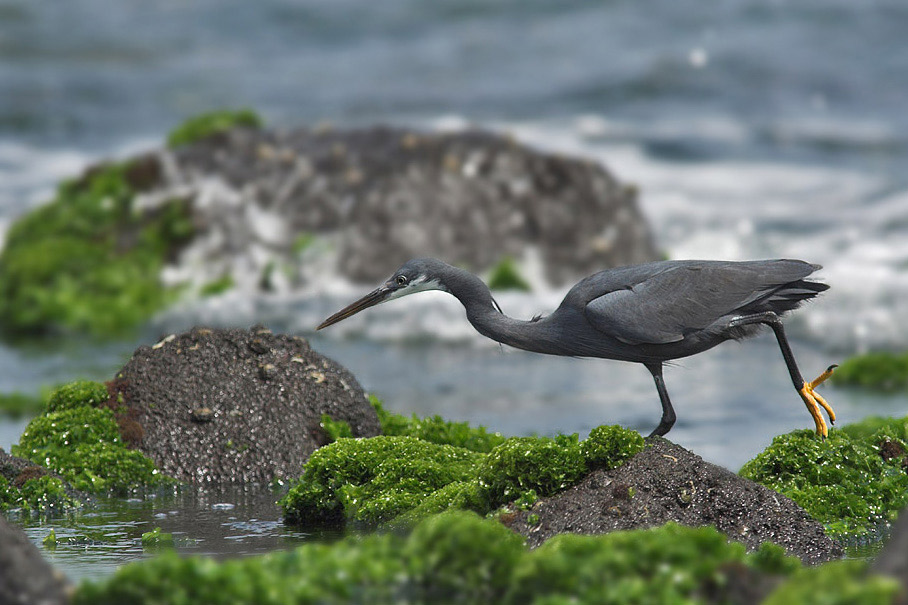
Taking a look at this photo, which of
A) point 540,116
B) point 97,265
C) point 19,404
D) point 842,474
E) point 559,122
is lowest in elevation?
point 842,474

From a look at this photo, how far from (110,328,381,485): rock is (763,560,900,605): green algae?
19.6 feet

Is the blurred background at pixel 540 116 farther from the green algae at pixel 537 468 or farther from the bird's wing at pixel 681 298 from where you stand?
the green algae at pixel 537 468

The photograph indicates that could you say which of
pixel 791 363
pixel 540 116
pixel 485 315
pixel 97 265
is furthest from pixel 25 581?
pixel 540 116

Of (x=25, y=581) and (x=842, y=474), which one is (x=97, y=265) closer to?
(x=842, y=474)

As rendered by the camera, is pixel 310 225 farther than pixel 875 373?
Yes

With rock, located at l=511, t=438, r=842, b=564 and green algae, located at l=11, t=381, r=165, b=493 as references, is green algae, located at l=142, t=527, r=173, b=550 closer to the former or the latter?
green algae, located at l=11, t=381, r=165, b=493

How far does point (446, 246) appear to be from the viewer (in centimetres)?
1980

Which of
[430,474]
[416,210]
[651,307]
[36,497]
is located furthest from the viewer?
[416,210]

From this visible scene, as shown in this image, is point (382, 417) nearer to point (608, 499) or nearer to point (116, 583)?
point (608, 499)

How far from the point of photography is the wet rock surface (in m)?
19.7

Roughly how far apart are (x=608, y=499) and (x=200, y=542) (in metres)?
2.77

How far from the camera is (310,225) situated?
20000mm

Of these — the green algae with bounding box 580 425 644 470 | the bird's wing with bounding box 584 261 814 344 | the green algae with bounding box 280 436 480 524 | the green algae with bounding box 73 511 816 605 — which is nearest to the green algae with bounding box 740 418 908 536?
the bird's wing with bounding box 584 261 814 344

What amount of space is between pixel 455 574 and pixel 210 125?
1785 cm
